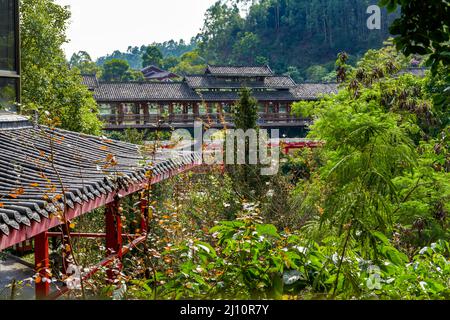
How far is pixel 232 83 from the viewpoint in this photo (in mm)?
43062

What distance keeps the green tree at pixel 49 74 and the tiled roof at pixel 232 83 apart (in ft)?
66.8

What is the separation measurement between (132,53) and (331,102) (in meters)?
137

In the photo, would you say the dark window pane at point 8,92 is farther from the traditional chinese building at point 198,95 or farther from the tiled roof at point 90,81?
the tiled roof at point 90,81

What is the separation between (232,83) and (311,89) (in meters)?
5.35

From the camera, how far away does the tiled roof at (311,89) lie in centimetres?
4191

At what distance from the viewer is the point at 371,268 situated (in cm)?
243

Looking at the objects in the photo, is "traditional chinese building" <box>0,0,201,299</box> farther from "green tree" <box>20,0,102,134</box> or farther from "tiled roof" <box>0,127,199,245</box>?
"green tree" <box>20,0,102,134</box>

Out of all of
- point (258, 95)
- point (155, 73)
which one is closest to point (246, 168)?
point (258, 95)

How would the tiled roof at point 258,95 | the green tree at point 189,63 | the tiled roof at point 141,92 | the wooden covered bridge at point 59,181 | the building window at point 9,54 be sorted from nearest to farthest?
1. the wooden covered bridge at point 59,181
2. the building window at point 9,54
3. the tiled roof at point 141,92
4. the tiled roof at point 258,95
5. the green tree at point 189,63

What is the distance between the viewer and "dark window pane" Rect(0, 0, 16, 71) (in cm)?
778

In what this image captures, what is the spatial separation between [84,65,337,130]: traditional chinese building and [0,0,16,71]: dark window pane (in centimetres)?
2759

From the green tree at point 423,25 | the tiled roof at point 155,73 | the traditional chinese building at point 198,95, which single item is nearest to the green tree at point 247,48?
the tiled roof at point 155,73

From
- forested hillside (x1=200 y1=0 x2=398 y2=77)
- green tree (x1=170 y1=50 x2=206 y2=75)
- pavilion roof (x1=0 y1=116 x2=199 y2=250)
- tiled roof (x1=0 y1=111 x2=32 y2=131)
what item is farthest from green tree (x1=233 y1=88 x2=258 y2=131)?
green tree (x1=170 y1=50 x2=206 y2=75)
